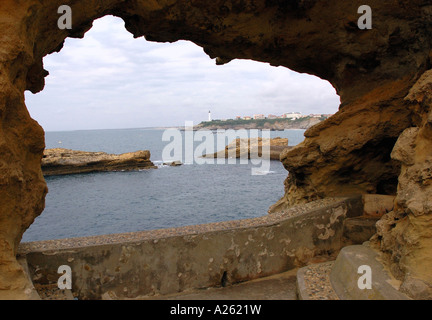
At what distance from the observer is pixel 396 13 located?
380 inches

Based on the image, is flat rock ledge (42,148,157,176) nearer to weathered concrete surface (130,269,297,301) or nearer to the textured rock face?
weathered concrete surface (130,269,297,301)

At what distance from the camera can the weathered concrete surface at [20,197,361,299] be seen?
7445 millimetres

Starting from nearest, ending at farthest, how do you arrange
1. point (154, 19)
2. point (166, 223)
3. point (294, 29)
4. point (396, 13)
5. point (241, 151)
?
point (154, 19)
point (396, 13)
point (294, 29)
point (166, 223)
point (241, 151)

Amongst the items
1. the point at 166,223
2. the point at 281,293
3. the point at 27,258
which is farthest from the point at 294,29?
the point at 166,223

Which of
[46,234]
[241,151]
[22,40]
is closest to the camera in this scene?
[22,40]

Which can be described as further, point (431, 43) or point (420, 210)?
point (431, 43)

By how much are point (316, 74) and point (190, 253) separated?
316 inches

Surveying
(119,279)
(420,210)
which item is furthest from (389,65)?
(119,279)

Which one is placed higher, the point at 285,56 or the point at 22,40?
the point at 285,56

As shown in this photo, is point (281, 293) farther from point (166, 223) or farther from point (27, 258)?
point (166, 223)

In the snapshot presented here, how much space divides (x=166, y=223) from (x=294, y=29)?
19583mm

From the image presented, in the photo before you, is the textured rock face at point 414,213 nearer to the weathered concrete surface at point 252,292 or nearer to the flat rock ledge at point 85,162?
the weathered concrete surface at point 252,292

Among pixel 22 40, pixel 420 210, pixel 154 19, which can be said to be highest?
pixel 154 19

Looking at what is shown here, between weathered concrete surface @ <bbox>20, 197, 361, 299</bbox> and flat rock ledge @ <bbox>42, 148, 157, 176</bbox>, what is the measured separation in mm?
43806
